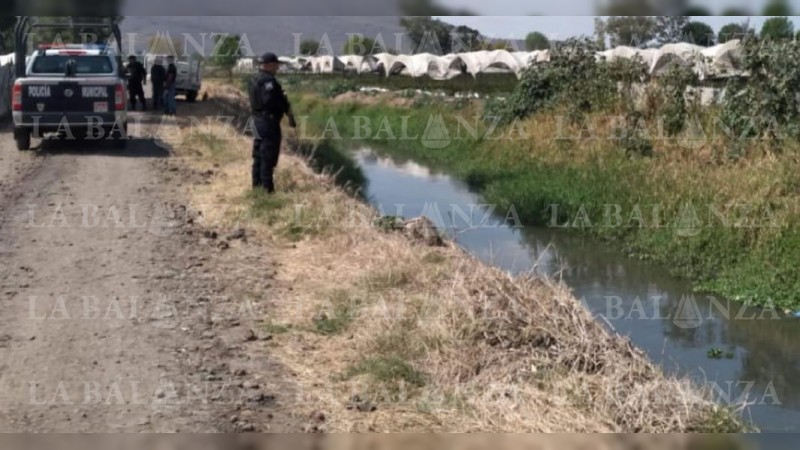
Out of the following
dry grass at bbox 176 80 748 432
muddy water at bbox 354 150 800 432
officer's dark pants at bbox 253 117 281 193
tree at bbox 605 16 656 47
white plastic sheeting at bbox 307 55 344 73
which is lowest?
muddy water at bbox 354 150 800 432

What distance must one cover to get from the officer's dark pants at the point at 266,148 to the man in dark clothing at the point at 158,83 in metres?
16.8

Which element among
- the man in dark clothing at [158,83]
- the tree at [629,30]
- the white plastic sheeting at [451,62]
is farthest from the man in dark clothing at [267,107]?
the tree at [629,30]

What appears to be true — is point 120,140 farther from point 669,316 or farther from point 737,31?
point 737,31

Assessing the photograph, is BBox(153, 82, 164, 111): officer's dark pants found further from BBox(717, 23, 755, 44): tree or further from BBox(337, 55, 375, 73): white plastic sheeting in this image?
BBox(337, 55, 375, 73): white plastic sheeting

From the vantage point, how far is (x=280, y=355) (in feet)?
24.2

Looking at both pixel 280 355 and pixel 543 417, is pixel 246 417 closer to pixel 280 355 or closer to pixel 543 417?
pixel 280 355

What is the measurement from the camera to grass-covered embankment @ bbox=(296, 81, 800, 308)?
12.6 meters

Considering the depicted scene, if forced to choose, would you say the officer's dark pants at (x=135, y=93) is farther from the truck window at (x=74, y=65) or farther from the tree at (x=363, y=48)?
the tree at (x=363, y=48)

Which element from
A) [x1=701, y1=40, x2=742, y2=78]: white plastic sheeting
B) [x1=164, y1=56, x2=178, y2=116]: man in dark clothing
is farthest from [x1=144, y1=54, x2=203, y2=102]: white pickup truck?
[x1=701, y1=40, x2=742, y2=78]: white plastic sheeting

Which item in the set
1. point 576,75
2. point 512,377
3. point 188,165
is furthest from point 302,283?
point 576,75

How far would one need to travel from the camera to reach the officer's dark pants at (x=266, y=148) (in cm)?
1238

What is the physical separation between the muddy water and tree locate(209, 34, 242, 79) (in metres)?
21.4

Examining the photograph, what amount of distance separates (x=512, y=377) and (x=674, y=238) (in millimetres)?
8284

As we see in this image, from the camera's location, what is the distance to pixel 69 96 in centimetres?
1748
